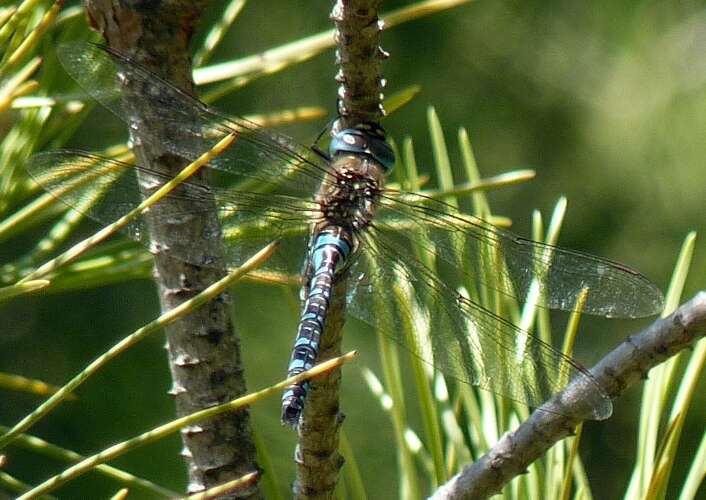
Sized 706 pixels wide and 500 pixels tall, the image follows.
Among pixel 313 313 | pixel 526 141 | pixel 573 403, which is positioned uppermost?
pixel 526 141

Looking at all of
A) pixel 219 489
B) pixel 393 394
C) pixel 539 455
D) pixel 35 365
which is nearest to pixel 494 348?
pixel 393 394

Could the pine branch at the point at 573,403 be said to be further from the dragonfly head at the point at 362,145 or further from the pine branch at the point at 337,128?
the dragonfly head at the point at 362,145

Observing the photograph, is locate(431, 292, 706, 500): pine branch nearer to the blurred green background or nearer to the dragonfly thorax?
the dragonfly thorax

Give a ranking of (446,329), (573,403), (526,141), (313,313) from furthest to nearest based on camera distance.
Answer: (526,141)
(446,329)
(313,313)
(573,403)

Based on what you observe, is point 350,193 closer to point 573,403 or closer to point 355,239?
point 355,239

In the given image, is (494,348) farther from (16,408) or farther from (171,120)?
(16,408)

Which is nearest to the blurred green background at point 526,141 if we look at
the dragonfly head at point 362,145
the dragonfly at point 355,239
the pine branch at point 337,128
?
the dragonfly at point 355,239

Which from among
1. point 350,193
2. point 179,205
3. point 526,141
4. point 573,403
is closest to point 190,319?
point 179,205
